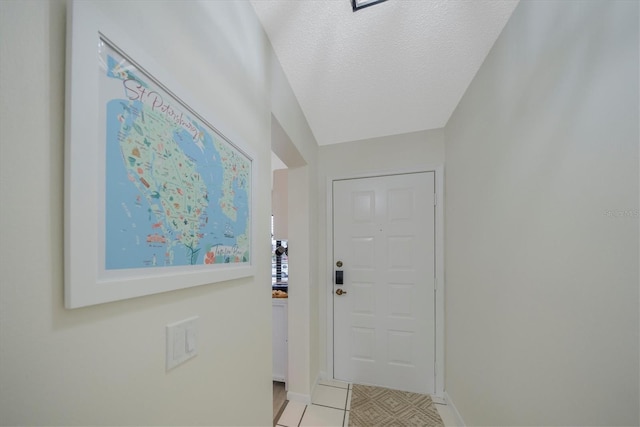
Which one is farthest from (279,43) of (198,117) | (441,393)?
(441,393)

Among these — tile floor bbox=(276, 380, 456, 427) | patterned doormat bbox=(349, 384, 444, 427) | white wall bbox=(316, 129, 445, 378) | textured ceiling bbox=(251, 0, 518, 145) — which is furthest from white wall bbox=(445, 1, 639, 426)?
tile floor bbox=(276, 380, 456, 427)

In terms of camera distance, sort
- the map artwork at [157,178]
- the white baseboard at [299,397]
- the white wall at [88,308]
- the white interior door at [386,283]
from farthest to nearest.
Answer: the white interior door at [386,283]
the white baseboard at [299,397]
the map artwork at [157,178]
the white wall at [88,308]

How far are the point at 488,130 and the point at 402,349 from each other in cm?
187

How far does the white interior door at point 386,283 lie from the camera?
2049 millimetres

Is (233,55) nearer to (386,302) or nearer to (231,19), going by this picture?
(231,19)

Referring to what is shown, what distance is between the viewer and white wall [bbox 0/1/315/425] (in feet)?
1.07

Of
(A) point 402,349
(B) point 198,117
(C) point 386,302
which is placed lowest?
(A) point 402,349

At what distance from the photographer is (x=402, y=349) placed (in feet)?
6.80

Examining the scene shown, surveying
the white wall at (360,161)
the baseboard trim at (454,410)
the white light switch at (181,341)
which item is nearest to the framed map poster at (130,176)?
the white light switch at (181,341)

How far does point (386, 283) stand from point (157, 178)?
79.5 inches

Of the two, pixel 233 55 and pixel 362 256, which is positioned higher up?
pixel 233 55

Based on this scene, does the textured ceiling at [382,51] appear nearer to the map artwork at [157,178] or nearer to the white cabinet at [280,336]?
the map artwork at [157,178]

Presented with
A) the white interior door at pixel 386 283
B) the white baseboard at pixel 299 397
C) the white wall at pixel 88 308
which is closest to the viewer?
the white wall at pixel 88 308

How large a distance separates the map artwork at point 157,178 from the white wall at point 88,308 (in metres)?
0.07
